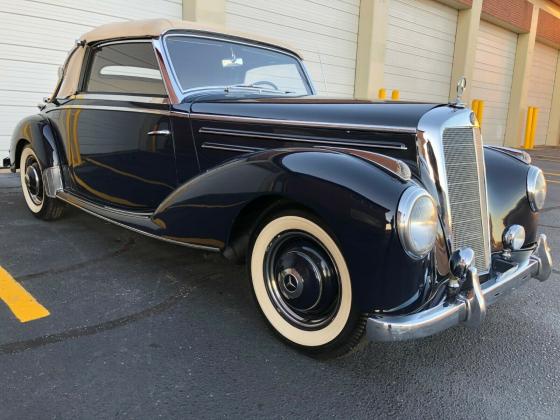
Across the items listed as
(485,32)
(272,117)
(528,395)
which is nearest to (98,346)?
(272,117)

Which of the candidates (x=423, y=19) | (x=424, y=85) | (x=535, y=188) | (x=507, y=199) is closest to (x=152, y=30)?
(x=507, y=199)

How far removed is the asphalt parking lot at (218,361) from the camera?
5.81 ft

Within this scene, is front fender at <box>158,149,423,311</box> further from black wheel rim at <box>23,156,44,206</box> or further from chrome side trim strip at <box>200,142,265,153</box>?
black wheel rim at <box>23,156,44,206</box>

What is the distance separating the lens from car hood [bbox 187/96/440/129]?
218cm

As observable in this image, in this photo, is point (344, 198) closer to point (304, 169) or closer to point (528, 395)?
point (304, 169)

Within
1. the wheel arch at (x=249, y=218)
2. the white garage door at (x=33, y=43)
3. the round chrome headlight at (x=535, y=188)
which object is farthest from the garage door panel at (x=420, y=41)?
the wheel arch at (x=249, y=218)

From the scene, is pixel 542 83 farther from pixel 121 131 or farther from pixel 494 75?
pixel 121 131

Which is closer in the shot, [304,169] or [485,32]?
[304,169]

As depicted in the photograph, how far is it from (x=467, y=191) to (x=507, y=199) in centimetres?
50

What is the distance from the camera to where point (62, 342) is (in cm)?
216

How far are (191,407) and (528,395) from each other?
1.38 m

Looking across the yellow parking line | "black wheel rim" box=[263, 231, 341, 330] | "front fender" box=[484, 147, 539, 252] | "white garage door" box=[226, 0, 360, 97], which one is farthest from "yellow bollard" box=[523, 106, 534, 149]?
the yellow parking line

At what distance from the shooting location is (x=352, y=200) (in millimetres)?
1816

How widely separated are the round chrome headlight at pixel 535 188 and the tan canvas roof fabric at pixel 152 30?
2.06m
